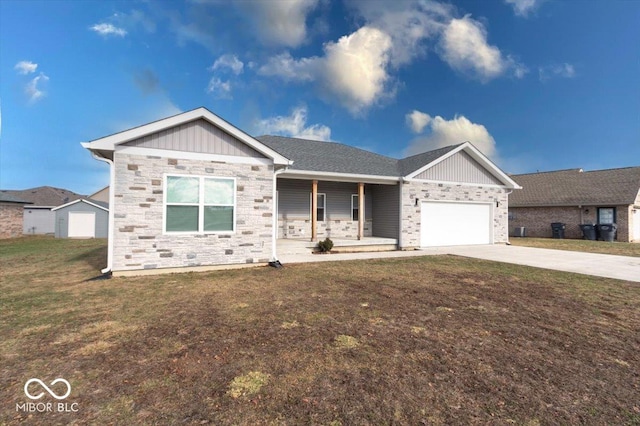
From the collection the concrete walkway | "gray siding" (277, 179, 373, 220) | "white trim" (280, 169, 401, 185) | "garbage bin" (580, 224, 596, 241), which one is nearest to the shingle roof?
"white trim" (280, 169, 401, 185)

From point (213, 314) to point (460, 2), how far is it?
1708cm

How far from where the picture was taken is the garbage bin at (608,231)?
62.7 feet

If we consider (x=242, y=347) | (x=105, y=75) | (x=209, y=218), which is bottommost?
(x=242, y=347)

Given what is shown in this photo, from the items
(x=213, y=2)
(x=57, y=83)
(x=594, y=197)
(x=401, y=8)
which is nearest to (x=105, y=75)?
(x=57, y=83)

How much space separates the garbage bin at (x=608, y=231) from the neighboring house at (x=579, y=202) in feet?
2.15

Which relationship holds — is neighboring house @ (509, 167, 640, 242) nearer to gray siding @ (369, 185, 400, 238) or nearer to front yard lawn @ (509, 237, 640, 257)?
front yard lawn @ (509, 237, 640, 257)

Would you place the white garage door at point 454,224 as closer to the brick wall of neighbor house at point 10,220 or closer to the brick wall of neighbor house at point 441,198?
the brick wall of neighbor house at point 441,198

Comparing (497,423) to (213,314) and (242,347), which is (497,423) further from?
(213,314)

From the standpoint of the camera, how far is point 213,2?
12.6 m

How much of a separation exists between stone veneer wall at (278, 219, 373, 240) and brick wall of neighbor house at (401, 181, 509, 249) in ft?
8.92

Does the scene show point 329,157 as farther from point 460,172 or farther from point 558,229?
point 558,229

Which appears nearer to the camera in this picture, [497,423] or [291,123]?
[497,423]

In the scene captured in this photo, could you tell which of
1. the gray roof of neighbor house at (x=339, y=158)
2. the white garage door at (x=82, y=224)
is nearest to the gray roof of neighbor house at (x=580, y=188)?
the gray roof of neighbor house at (x=339, y=158)

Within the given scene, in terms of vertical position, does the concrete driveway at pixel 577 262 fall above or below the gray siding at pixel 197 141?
below
